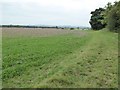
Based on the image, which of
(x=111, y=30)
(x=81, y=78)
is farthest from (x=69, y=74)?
(x=111, y=30)

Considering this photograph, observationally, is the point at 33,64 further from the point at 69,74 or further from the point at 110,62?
the point at 110,62

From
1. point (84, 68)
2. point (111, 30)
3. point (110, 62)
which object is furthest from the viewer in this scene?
point (111, 30)

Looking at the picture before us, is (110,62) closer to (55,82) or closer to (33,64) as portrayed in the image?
(33,64)

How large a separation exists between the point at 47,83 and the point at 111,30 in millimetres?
53623

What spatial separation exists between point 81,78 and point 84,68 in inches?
80.0

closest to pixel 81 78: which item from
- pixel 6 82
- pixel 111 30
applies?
pixel 6 82

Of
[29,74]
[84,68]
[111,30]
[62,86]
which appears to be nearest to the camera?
[62,86]

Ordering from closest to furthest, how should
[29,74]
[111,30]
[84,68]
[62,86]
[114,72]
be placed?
[62,86]
[29,74]
[114,72]
[84,68]
[111,30]

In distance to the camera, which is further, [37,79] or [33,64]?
[33,64]

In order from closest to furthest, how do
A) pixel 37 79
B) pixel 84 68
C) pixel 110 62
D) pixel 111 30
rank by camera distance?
pixel 37 79 < pixel 84 68 < pixel 110 62 < pixel 111 30

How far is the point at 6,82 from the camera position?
28.9 ft

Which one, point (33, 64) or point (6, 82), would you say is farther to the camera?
point (33, 64)

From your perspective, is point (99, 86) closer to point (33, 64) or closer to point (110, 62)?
point (33, 64)

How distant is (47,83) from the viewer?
336 inches
